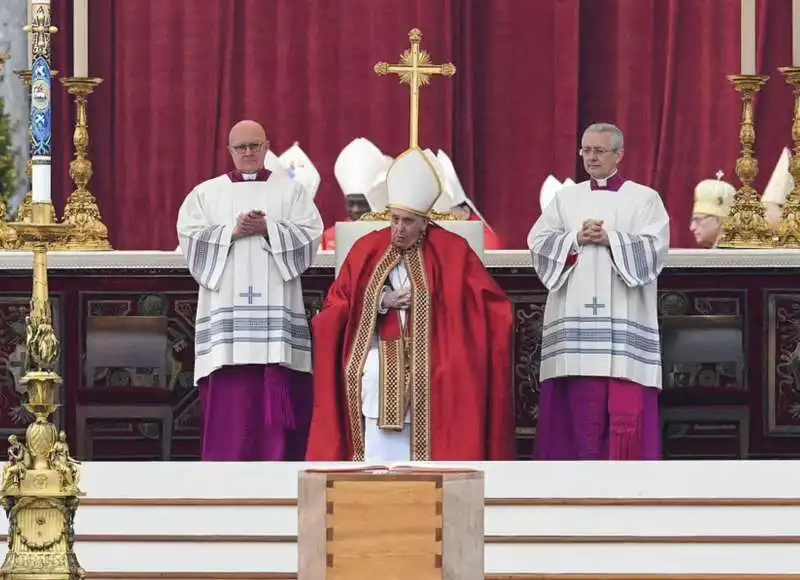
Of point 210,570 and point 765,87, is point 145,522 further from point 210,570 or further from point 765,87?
point 765,87

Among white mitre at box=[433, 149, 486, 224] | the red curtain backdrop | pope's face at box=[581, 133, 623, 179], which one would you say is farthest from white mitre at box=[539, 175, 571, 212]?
pope's face at box=[581, 133, 623, 179]

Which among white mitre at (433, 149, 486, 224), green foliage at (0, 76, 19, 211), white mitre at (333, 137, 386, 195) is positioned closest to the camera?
green foliage at (0, 76, 19, 211)

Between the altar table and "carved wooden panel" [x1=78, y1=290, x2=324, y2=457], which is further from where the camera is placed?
"carved wooden panel" [x1=78, y1=290, x2=324, y2=457]

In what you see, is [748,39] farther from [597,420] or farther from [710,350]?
[597,420]

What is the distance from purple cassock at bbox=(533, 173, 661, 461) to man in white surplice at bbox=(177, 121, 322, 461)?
2.75 ft

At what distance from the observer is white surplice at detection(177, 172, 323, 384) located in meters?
8.96

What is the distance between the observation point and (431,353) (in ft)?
28.5

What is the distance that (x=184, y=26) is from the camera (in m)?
12.9

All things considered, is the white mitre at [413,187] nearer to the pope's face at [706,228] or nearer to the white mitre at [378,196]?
the white mitre at [378,196]

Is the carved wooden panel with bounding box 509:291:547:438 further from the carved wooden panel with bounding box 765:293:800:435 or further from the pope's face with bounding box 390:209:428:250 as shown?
the pope's face with bounding box 390:209:428:250

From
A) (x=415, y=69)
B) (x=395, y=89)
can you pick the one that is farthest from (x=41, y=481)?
(x=395, y=89)

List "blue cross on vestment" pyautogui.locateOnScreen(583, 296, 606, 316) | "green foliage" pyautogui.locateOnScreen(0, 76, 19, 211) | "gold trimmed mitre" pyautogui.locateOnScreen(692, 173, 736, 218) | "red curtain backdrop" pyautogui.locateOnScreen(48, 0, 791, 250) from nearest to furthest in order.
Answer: "blue cross on vestment" pyautogui.locateOnScreen(583, 296, 606, 316) < "green foliage" pyautogui.locateOnScreen(0, 76, 19, 211) < "gold trimmed mitre" pyautogui.locateOnScreen(692, 173, 736, 218) < "red curtain backdrop" pyautogui.locateOnScreen(48, 0, 791, 250)

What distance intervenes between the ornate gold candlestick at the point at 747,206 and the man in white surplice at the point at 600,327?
75 centimetres

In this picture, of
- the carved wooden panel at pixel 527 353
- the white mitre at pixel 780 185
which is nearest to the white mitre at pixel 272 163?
the carved wooden panel at pixel 527 353
